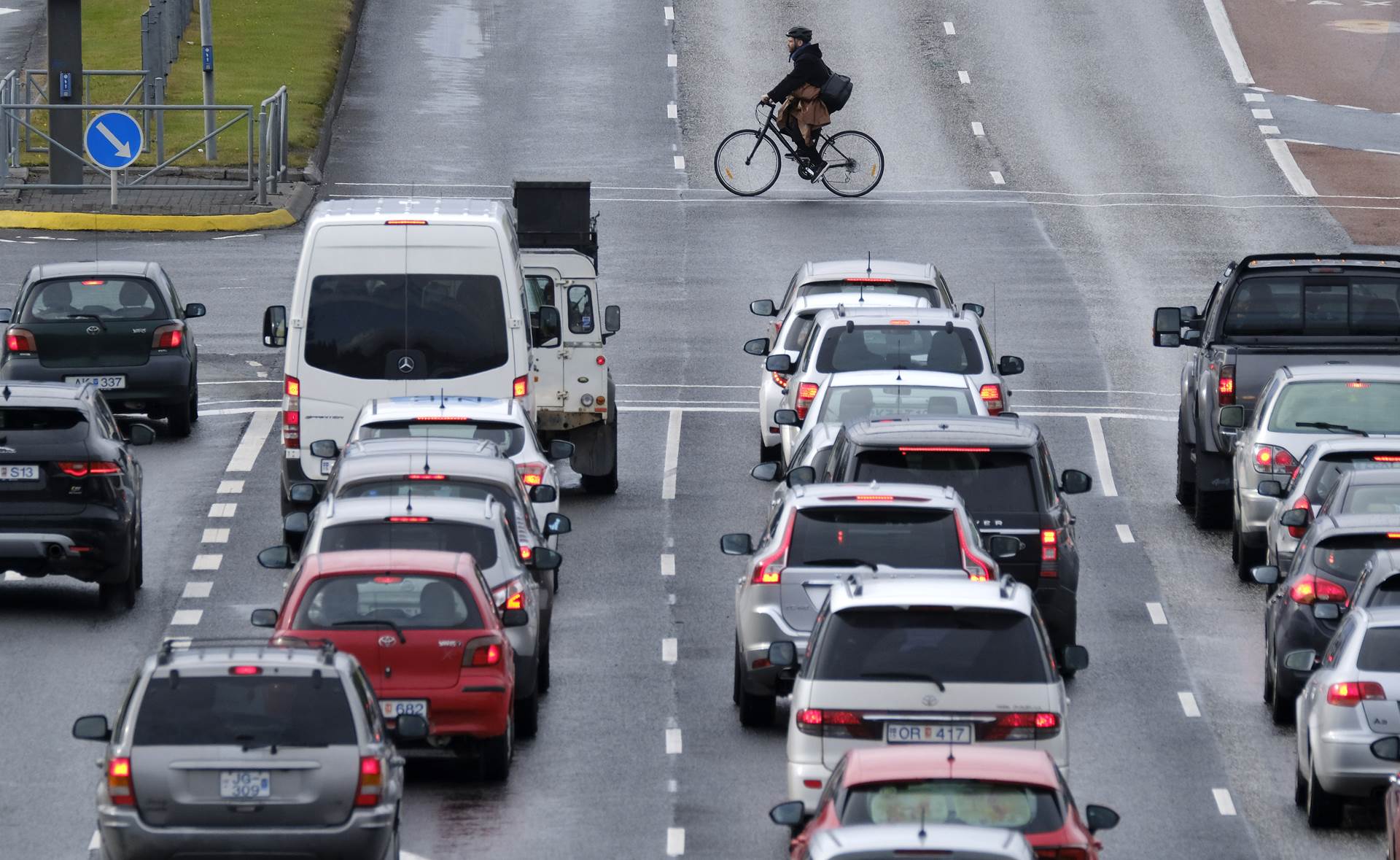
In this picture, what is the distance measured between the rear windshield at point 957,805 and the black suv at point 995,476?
24.1ft

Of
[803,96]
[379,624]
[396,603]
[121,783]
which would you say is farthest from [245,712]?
[803,96]

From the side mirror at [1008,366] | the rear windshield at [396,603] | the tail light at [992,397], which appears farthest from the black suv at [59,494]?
the side mirror at [1008,366]

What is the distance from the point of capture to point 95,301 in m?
29.8

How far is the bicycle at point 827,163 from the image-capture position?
4312cm

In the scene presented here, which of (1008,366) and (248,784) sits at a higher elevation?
(248,784)

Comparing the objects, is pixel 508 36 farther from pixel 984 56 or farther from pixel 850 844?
pixel 850 844

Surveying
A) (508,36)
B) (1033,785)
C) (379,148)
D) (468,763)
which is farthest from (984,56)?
(1033,785)

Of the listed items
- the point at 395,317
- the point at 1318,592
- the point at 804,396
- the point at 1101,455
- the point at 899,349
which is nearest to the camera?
the point at 1318,592

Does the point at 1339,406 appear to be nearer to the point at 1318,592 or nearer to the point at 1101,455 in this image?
the point at 1101,455

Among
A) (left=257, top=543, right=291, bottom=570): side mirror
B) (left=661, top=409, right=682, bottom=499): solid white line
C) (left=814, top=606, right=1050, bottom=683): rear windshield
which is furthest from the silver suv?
(left=661, top=409, right=682, bottom=499): solid white line

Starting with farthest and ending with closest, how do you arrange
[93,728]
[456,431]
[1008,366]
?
[1008,366], [456,431], [93,728]

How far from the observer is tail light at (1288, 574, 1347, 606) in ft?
62.1

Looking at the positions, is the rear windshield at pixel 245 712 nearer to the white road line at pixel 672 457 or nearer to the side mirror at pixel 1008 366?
the white road line at pixel 672 457

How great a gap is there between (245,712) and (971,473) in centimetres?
702
